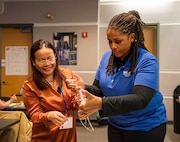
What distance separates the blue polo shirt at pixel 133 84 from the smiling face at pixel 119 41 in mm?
62

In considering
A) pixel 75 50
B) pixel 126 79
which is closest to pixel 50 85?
pixel 126 79

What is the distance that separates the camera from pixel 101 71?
1.27m

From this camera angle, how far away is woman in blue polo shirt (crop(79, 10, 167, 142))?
3.26ft

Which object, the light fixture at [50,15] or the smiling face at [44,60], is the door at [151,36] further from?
the smiling face at [44,60]

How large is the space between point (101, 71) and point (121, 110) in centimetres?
38

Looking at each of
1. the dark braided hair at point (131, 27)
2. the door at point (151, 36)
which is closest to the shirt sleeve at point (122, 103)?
the dark braided hair at point (131, 27)

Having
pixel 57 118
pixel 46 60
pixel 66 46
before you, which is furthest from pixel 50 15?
pixel 57 118

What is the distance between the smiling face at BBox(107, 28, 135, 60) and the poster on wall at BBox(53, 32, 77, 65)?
4.50 meters

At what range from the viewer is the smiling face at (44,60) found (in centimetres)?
143

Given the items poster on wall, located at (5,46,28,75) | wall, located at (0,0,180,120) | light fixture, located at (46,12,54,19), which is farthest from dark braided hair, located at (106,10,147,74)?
poster on wall, located at (5,46,28,75)

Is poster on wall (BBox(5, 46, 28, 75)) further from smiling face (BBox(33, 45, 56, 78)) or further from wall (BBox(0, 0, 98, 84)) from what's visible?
smiling face (BBox(33, 45, 56, 78))

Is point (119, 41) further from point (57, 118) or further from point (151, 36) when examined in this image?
point (151, 36)

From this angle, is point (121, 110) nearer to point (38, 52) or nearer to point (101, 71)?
point (101, 71)

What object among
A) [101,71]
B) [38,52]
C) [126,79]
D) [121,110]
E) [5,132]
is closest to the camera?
[121,110]
